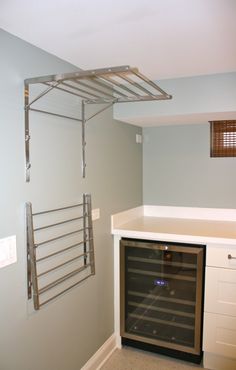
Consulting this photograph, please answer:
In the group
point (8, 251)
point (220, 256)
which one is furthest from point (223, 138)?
point (8, 251)

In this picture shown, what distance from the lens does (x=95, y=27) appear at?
4.98 feet

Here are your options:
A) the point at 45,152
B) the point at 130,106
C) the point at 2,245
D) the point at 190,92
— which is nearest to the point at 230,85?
the point at 190,92

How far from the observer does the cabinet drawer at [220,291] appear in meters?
2.34

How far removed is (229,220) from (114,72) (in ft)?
7.08

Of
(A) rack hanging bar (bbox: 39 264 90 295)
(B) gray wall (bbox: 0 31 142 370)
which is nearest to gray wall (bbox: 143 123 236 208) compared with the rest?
(B) gray wall (bbox: 0 31 142 370)

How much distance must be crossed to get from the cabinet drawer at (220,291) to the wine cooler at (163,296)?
0.18 ft

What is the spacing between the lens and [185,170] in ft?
10.4

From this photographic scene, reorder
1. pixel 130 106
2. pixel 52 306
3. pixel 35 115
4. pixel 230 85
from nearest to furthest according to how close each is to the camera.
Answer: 1. pixel 35 115
2. pixel 52 306
3. pixel 230 85
4. pixel 130 106

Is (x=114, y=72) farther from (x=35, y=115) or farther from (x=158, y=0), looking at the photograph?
(x=35, y=115)

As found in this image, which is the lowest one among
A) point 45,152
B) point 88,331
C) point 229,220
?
point 88,331

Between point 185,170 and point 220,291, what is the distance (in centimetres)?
123

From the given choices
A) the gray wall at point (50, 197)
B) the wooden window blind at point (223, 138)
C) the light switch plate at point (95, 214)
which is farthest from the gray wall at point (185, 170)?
the light switch plate at point (95, 214)

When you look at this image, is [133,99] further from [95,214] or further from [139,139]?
[139,139]

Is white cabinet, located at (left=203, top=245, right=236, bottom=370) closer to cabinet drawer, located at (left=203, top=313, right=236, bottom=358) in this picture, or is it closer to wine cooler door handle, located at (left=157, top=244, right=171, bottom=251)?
cabinet drawer, located at (left=203, top=313, right=236, bottom=358)
